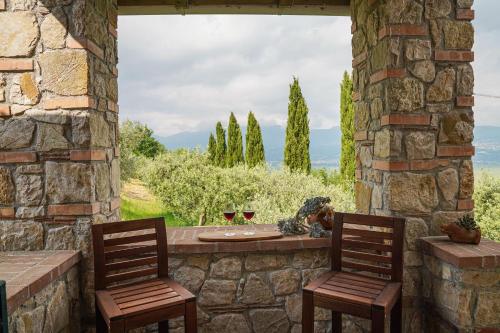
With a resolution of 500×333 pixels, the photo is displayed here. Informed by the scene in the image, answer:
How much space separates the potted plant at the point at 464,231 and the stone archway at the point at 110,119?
129mm

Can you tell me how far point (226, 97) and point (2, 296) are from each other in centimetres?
2893

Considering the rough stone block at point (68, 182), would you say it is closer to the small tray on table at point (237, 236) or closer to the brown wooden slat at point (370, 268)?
the small tray on table at point (237, 236)

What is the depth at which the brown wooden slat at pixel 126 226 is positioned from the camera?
215 cm

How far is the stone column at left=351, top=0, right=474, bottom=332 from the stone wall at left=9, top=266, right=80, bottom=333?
6.75 feet

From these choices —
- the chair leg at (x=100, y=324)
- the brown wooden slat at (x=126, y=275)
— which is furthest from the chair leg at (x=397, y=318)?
the chair leg at (x=100, y=324)

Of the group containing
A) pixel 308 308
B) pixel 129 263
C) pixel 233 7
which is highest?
pixel 233 7

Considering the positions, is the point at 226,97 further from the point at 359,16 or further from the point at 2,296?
the point at 2,296

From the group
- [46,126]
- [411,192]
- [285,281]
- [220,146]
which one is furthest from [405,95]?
[220,146]

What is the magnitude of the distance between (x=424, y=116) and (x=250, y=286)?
1614mm

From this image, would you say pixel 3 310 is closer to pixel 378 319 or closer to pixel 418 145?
pixel 378 319

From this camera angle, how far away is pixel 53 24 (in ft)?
7.48

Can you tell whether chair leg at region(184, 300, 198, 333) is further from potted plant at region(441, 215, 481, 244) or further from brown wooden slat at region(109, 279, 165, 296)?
potted plant at region(441, 215, 481, 244)

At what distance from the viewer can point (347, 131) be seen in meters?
10.2

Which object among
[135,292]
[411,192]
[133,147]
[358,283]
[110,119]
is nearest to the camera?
[135,292]
